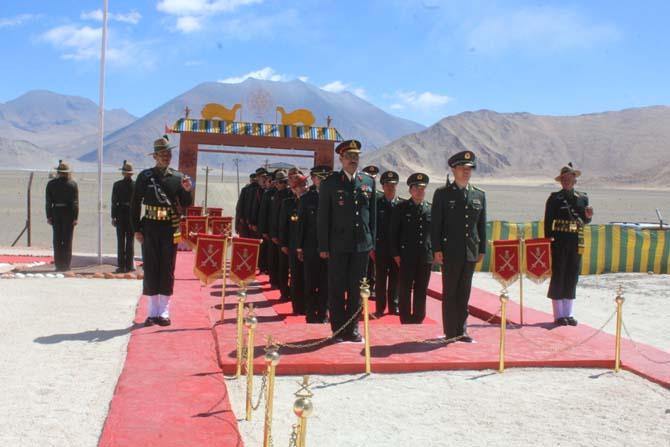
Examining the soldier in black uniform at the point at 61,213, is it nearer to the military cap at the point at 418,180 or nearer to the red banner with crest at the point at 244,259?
the red banner with crest at the point at 244,259

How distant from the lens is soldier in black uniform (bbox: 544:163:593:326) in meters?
8.59

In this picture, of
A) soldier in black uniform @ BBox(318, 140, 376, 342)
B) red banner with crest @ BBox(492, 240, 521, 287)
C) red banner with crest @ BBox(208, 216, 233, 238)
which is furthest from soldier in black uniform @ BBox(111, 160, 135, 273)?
red banner with crest @ BBox(492, 240, 521, 287)

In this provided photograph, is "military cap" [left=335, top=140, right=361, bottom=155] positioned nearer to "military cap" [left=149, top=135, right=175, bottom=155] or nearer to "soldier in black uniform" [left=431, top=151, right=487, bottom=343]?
"soldier in black uniform" [left=431, top=151, right=487, bottom=343]

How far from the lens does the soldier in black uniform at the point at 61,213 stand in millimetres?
12117

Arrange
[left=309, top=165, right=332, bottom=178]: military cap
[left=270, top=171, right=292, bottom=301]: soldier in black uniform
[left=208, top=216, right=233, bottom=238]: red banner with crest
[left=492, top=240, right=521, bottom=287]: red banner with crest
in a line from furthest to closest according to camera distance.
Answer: [left=208, top=216, right=233, bottom=238]: red banner with crest → [left=270, top=171, right=292, bottom=301]: soldier in black uniform → [left=492, top=240, right=521, bottom=287]: red banner with crest → [left=309, top=165, right=332, bottom=178]: military cap

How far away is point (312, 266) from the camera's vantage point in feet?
26.9

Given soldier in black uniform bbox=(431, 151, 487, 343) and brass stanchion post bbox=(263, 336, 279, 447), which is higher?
soldier in black uniform bbox=(431, 151, 487, 343)

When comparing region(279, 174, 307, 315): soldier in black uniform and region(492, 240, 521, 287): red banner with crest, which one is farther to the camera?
region(279, 174, 307, 315): soldier in black uniform

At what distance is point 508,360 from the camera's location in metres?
6.30

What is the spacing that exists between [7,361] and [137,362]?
1.08m

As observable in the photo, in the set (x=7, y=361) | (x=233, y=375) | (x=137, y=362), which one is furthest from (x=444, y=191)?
(x=7, y=361)

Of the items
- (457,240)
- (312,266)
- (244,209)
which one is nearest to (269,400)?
(457,240)

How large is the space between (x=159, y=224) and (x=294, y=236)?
5.64 feet

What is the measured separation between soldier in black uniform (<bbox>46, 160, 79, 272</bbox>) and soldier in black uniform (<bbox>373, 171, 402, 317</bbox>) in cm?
573
